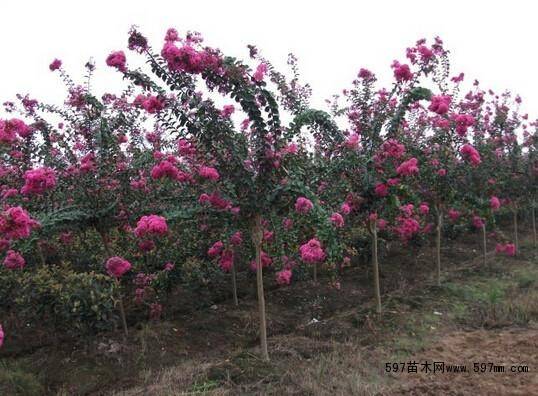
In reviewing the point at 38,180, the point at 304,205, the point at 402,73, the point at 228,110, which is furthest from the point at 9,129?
the point at 402,73

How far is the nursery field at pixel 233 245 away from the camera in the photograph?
12.9 ft

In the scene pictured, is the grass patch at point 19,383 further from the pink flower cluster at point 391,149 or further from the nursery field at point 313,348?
the pink flower cluster at point 391,149

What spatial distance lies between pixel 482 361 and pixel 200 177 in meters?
3.21

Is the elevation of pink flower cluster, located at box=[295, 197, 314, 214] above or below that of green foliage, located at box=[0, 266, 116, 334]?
above

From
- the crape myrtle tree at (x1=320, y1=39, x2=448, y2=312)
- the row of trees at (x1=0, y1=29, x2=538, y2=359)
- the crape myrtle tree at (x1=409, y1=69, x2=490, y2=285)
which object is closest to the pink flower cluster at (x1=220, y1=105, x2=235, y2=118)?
the row of trees at (x1=0, y1=29, x2=538, y2=359)

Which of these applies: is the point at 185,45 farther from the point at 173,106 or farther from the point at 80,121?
the point at 80,121

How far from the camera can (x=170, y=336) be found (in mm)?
5141

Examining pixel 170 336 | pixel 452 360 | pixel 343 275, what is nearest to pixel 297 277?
pixel 343 275

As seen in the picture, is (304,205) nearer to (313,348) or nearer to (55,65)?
(313,348)

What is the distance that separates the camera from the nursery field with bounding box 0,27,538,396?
3.93 m

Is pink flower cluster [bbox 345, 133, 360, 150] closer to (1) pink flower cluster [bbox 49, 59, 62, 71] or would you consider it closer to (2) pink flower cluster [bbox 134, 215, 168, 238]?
(2) pink flower cluster [bbox 134, 215, 168, 238]

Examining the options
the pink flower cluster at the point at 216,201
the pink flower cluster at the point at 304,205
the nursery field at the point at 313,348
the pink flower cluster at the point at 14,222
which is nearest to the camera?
the pink flower cluster at the point at 14,222

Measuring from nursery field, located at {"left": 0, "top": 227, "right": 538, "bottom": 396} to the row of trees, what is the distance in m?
0.43

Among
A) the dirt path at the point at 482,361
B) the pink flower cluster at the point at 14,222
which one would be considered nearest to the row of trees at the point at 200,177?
the pink flower cluster at the point at 14,222
